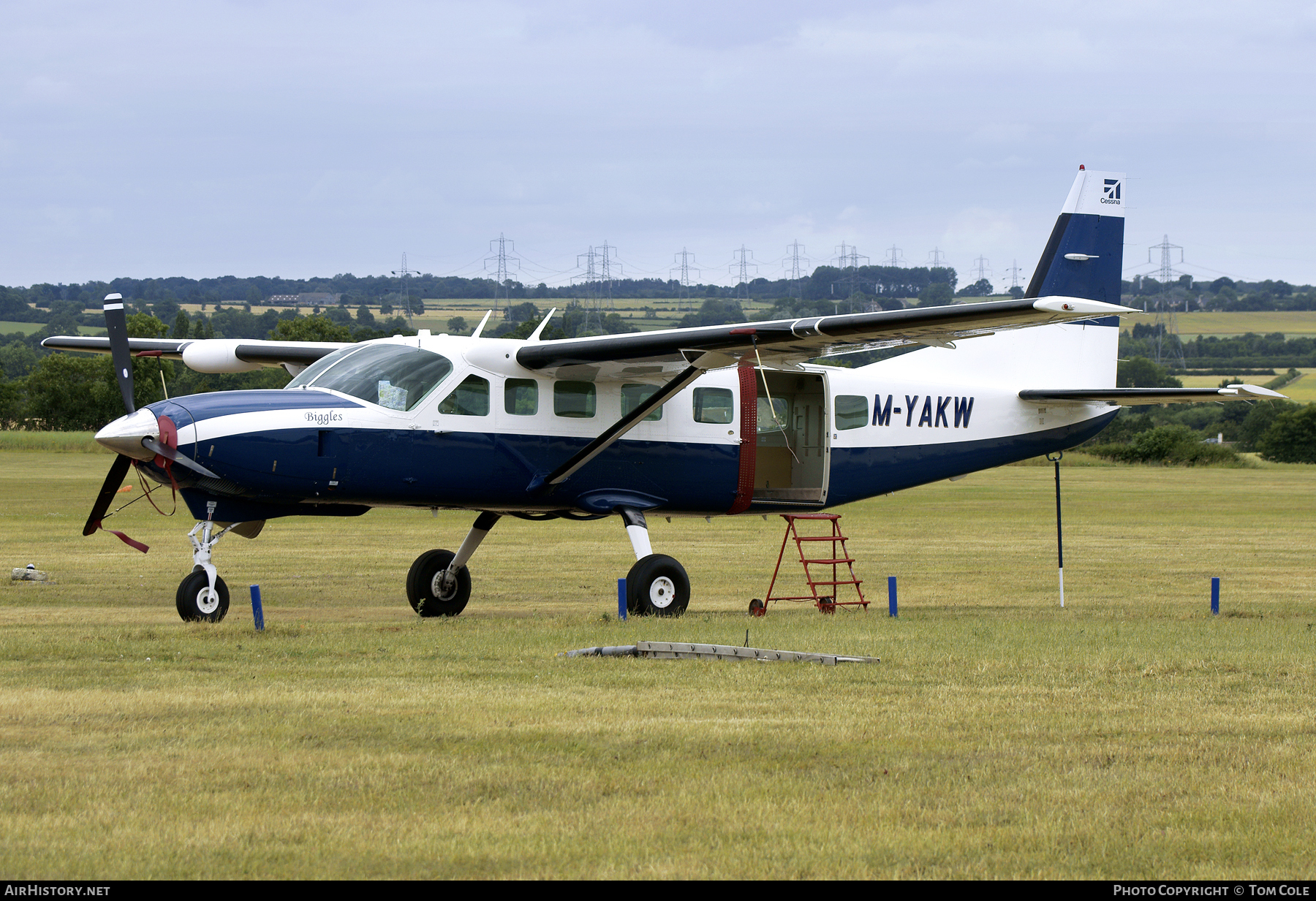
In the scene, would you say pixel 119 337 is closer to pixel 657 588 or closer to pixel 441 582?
pixel 441 582

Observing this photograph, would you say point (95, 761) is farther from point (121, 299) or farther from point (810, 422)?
point (810, 422)

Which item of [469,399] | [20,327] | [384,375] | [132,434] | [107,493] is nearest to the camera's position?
[132,434]

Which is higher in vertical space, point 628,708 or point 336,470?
point 336,470

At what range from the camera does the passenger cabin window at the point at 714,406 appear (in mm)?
17250

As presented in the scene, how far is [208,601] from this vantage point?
14219 mm

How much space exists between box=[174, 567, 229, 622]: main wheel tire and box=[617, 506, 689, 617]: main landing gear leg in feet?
14.8

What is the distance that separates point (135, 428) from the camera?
1344 centimetres

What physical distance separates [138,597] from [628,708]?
1189 centimetres

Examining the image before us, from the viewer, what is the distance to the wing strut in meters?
15.4

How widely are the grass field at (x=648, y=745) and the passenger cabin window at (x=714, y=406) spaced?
2443mm

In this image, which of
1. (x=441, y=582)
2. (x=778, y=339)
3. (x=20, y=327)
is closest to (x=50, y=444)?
(x=441, y=582)

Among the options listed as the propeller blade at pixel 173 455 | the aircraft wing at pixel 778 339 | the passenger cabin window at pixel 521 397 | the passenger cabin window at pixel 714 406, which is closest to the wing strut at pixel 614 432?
the aircraft wing at pixel 778 339

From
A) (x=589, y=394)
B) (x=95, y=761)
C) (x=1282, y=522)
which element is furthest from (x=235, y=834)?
(x=1282, y=522)

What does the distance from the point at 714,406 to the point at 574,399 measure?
78.6 inches
